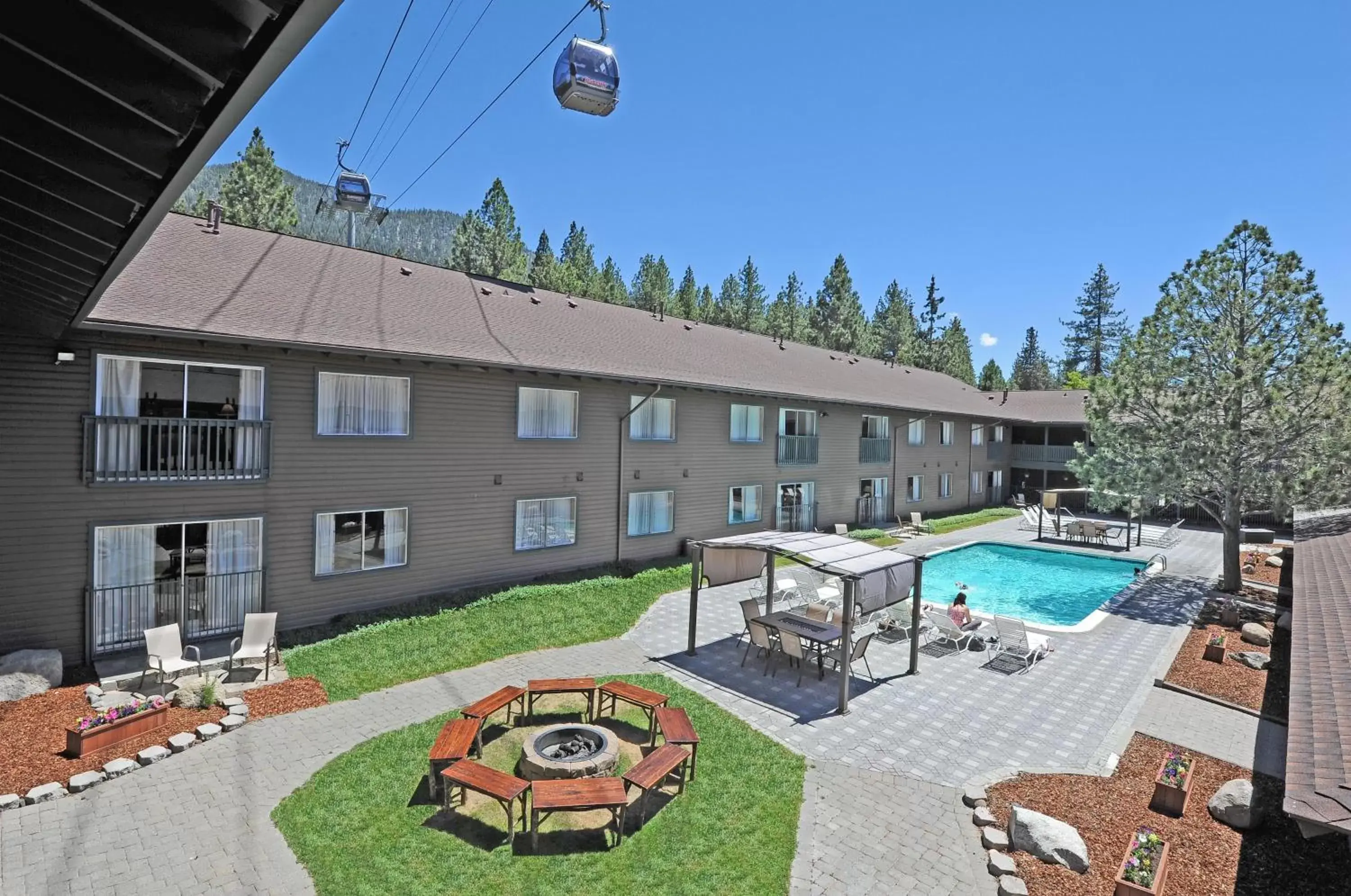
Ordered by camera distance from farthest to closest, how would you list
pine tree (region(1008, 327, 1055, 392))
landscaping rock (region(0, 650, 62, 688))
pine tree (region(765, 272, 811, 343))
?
pine tree (region(1008, 327, 1055, 392)), pine tree (region(765, 272, 811, 343)), landscaping rock (region(0, 650, 62, 688))

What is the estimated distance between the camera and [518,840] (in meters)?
6.91

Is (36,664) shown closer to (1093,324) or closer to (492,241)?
(492,241)

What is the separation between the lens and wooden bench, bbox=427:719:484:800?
25.1ft

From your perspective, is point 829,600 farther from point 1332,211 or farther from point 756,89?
point 1332,211

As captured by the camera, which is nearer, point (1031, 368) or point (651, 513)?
point (651, 513)

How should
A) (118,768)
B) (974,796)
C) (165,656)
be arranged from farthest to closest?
1. (165,656)
2. (118,768)
3. (974,796)

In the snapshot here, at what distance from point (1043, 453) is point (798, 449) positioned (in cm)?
2145

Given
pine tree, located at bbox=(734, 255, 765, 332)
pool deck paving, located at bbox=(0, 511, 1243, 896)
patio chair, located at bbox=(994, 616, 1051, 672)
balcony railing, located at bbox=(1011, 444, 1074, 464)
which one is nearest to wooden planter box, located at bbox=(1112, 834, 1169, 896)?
pool deck paving, located at bbox=(0, 511, 1243, 896)

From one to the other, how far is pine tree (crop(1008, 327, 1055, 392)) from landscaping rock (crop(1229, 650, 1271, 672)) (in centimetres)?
8162

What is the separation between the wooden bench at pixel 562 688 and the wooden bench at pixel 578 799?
243 cm

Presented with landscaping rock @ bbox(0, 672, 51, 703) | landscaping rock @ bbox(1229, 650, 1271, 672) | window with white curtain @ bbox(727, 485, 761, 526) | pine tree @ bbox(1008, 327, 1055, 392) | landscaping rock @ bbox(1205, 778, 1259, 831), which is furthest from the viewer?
pine tree @ bbox(1008, 327, 1055, 392)

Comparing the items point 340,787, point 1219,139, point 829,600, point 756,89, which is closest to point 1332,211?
point 1219,139

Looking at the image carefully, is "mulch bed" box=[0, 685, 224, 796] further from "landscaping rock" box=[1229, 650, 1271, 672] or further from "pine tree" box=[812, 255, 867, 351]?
"pine tree" box=[812, 255, 867, 351]

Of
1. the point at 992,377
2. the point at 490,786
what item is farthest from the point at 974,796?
the point at 992,377
